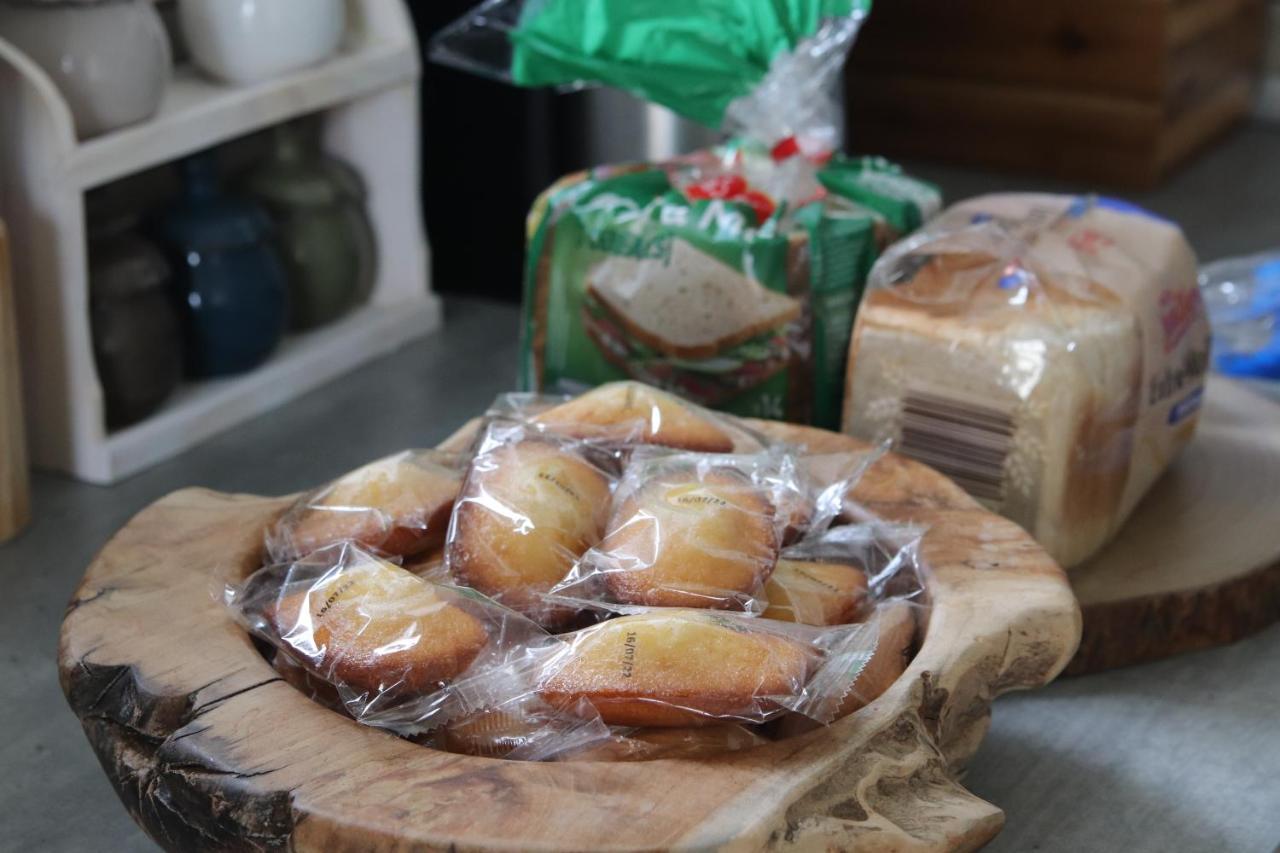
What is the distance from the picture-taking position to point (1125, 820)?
740 mm

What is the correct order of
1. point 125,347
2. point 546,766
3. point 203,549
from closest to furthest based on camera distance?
point 546,766
point 203,549
point 125,347

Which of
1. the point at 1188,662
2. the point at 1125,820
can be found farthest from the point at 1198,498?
the point at 1125,820

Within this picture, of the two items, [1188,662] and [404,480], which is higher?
[404,480]

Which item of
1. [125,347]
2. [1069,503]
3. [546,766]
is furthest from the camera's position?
[125,347]

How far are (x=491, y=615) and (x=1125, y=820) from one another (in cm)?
34

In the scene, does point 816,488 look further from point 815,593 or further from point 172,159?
point 172,159

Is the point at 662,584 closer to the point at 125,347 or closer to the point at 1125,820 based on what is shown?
the point at 1125,820

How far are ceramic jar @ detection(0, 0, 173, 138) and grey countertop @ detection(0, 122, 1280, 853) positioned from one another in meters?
0.27

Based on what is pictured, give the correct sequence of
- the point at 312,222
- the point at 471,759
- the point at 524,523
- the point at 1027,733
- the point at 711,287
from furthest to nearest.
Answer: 1. the point at 312,222
2. the point at 711,287
3. the point at 1027,733
4. the point at 524,523
5. the point at 471,759

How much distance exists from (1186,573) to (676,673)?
0.43 metres

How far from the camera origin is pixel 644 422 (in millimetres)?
741

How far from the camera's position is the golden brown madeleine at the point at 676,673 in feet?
1.81

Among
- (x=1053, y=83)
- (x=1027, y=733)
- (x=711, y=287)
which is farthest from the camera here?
(x=1053, y=83)

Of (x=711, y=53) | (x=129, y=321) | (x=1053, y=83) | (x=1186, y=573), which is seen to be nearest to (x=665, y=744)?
(x=1186, y=573)
